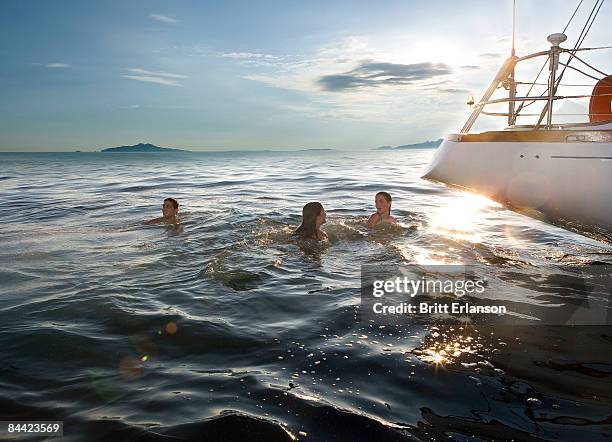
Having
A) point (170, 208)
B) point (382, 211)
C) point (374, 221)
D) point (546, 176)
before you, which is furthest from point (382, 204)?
point (170, 208)

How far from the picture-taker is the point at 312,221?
26.3 ft

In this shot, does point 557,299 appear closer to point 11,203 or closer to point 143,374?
point 143,374

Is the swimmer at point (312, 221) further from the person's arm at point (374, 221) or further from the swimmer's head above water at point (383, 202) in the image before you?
the swimmer's head above water at point (383, 202)

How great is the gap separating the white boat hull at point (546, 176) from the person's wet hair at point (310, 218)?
340 cm

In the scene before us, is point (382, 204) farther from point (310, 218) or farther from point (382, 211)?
point (310, 218)

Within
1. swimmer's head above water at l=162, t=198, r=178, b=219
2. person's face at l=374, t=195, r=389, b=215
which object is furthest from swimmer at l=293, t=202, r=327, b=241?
swimmer's head above water at l=162, t=198, r=178, b=219

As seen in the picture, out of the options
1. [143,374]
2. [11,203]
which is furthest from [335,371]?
[11,203]

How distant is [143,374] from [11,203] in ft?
47.3

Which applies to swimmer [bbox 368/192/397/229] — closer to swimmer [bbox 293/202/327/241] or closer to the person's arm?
the person's arm

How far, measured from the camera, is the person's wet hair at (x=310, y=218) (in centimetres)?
795

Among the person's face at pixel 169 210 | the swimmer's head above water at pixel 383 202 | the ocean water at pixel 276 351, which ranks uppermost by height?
the swimmer's head above water at pixel 383 202

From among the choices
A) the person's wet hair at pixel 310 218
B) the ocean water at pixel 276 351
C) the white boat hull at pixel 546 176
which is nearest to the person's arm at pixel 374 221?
the ocean water at pixel 276 351

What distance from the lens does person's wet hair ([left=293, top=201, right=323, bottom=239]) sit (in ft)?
26.1

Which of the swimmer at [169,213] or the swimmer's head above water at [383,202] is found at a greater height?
the swimmer's head above water at [383,202]
